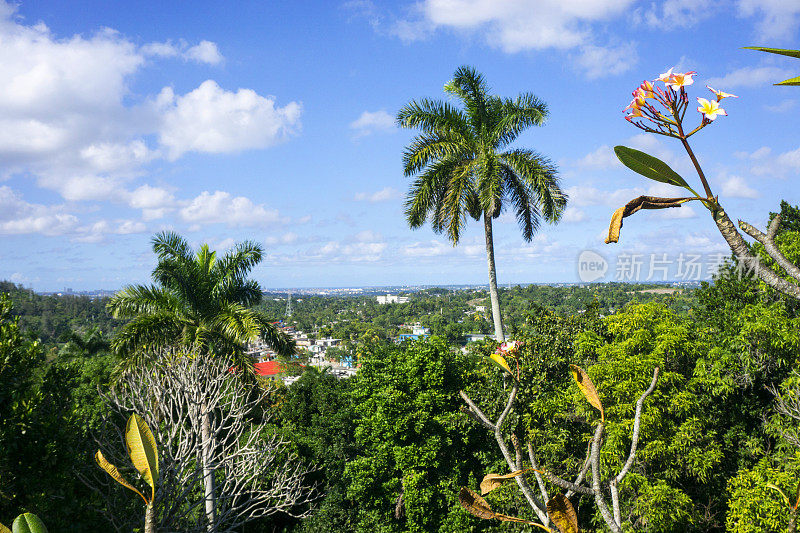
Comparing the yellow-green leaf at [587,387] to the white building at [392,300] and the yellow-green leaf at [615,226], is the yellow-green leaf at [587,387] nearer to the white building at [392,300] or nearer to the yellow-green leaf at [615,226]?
the yellow-green leaf at [615,226]

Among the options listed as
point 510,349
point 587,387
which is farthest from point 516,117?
Answer: point 587,387

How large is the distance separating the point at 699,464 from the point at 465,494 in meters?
9.71

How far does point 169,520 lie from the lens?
17.7 ft

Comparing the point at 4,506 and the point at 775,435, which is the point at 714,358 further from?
the point at 4,506

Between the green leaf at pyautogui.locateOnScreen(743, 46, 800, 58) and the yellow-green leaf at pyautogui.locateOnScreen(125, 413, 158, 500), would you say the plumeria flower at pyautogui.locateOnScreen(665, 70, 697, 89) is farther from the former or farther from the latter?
the yellow-green leaf at pyautogui.locateOnScreen(125, 413, 158, 500)

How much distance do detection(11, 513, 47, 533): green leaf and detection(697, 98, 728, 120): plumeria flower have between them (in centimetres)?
158

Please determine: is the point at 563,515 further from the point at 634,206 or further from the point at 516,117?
the point at 516,117

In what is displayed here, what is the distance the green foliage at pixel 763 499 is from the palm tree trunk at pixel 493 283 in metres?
5.19

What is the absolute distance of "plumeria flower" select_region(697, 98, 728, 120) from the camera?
898 mm

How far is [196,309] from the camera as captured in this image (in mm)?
11328

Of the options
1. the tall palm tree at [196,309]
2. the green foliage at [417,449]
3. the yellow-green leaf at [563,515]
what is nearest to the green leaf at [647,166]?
the yellow-green leaf at [563,515]

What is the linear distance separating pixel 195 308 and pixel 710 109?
38.4 feet

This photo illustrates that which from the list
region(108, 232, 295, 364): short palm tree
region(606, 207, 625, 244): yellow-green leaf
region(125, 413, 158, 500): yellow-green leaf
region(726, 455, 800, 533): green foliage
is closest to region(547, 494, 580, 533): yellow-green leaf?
region(606, 207, 625, 244): yellow-green leaf

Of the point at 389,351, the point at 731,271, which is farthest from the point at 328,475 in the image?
the point at 731,271
